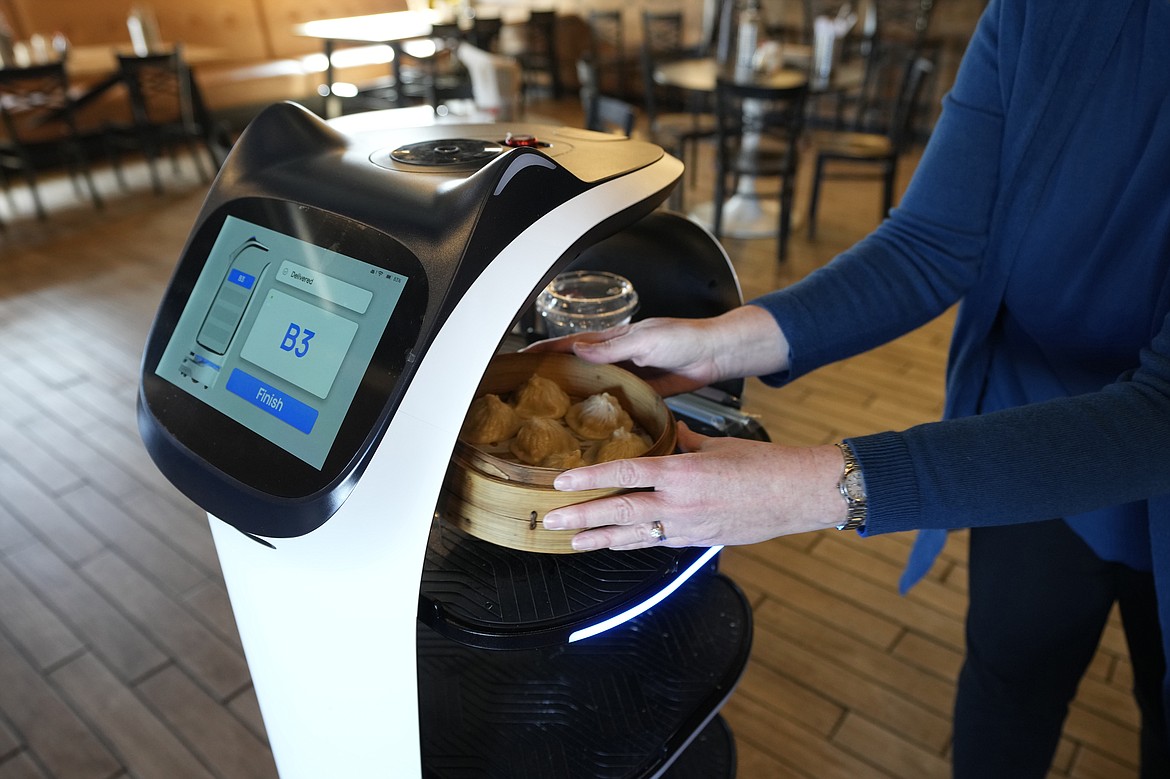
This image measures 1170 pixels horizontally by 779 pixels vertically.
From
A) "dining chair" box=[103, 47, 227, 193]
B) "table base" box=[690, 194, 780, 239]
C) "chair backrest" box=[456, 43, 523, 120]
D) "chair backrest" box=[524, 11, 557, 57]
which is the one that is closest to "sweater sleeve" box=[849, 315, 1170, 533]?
"chair backrest" box=[456, 43, 523, 120]

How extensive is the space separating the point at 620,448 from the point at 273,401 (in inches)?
13.0

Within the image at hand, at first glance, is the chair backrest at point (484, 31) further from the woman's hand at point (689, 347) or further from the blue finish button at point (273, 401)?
the blue finish button at point (273, 401)

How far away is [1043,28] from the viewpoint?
914mm

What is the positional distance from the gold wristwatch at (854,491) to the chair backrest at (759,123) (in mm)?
3527

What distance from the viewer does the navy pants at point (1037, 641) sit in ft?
3.53

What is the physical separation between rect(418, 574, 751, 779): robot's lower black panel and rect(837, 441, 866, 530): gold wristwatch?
14.7 inches

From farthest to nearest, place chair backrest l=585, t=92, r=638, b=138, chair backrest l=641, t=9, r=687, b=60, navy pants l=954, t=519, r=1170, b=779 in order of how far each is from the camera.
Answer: chair backrest l=641, t=9, r=687, b=60 < chair backrest l=585, t=92, r=638, b=138 < navy pants l=954, t=519, r=1170, b=779

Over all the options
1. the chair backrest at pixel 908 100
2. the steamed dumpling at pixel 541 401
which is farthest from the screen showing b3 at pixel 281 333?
the chair backrest at pixel 908 100

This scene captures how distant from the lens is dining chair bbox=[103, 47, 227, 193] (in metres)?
5.35

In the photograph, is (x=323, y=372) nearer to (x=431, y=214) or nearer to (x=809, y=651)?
(x=431, y=214)

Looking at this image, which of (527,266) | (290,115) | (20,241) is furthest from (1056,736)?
(20,241)

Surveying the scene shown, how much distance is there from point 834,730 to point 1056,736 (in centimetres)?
63

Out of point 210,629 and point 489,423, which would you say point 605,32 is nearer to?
point 210,629

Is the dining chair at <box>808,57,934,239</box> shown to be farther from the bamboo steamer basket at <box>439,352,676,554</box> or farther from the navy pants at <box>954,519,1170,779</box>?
the bamboo steamer basket at <box>439,352,676,554</box>
